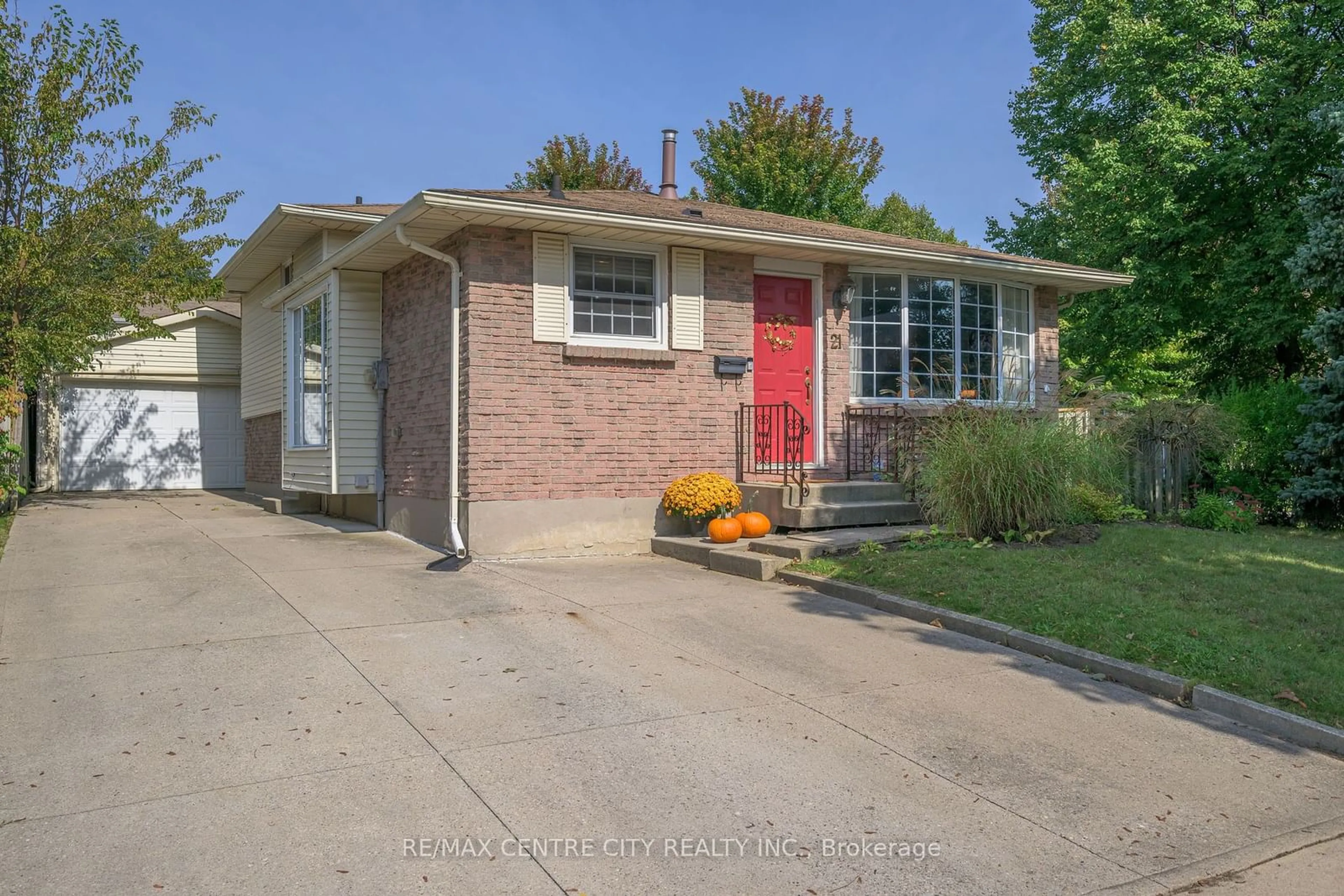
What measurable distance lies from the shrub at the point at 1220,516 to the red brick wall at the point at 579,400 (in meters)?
4.95

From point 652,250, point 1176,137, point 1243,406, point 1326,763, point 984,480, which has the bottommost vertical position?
point 1326,763

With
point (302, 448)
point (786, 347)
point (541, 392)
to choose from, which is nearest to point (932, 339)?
point (786, 347)

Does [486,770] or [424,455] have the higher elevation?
[424,455]

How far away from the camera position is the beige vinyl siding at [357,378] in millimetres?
11742

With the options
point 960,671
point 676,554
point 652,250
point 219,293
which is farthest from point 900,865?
point 219,293

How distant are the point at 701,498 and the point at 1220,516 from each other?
543 cm

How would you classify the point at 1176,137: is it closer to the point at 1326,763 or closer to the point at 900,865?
the point at 1326,763

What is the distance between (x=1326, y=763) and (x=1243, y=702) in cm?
54

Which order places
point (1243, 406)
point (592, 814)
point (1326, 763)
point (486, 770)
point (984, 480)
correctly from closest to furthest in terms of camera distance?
1. point (592, 814)
2. point (486, 770)
3. point (1326, 763)
4. point (984, 480)
5. point (1243, 406)

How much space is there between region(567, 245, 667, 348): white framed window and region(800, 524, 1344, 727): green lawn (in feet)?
11.0

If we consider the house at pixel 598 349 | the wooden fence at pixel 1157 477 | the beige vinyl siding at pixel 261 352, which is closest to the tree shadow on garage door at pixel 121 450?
the beige vinyl siding at pixel 261 352

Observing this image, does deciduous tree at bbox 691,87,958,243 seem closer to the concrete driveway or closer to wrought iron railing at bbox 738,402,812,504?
wrought iron railing at bbox 738,402,812,504

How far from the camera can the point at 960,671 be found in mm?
5656

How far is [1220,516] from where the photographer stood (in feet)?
32.4
